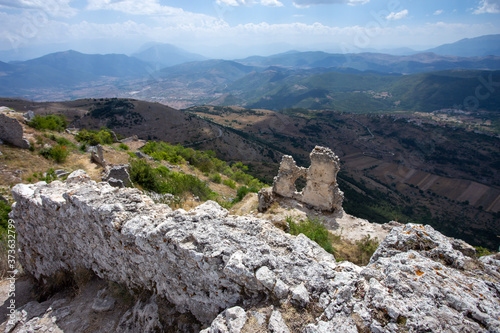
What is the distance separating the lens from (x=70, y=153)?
66.8 feet

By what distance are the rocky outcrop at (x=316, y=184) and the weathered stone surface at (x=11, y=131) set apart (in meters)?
18.2

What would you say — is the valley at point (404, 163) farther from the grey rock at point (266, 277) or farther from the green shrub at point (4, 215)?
the green shrub at point (4, 215)

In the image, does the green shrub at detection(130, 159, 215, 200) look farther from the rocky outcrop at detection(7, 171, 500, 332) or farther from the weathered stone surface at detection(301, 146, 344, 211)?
the rocky outcrop at detection(7, 171, 500, 332)

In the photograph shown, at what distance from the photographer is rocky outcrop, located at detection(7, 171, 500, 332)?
3475 mm

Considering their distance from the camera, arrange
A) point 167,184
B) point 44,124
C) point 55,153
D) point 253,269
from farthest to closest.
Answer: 1. point 44,124
2. point 55,153
3. point 167,184
4. point 253,269

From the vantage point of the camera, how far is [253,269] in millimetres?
4332

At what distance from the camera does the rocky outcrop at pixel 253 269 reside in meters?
3.47

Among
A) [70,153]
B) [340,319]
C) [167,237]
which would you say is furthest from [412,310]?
[70,153]

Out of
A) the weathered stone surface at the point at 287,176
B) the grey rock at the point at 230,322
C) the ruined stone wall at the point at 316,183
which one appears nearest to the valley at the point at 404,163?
the ruined stone wall at the point at 316,183

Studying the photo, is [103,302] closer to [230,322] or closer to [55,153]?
[230,322]

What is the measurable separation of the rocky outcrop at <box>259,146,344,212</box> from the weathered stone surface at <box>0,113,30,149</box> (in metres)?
18.2

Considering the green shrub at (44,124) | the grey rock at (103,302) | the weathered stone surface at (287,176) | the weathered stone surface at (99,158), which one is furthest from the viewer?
the green shrub at (44,124)

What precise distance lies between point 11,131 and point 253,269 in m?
21.8

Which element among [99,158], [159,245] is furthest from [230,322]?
[99,158]
